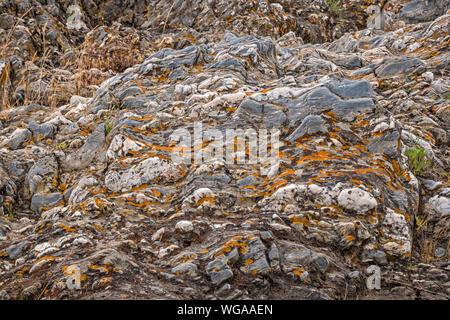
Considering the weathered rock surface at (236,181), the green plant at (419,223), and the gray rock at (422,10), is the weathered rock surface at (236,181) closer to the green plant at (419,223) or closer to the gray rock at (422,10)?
the green plant at (419,223)

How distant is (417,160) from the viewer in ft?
12.9

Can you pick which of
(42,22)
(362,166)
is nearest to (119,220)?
(362,166)

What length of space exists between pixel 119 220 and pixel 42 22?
7591mm

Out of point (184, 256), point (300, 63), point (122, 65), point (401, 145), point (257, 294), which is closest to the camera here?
point (257, 294)

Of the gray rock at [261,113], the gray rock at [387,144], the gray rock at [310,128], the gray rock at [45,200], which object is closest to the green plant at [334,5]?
the gray rock at [261,113]

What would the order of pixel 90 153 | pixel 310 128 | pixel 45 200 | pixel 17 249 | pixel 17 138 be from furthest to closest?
1. pixel 17 138
2. pixel 90 153
3. pixel 45 200
4. pixel 310 128
5. pixel 17 249

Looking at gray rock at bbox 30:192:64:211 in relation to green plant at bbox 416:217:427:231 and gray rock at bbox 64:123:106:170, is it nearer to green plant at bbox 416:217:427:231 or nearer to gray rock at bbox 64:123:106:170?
gray rock at bbox 64:123:106:170

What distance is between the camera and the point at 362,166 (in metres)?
3.61

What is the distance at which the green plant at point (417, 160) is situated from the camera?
3.87m

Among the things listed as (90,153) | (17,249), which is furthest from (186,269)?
(90,153)

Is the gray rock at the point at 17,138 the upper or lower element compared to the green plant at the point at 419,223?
upper

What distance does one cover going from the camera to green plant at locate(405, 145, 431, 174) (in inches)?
152

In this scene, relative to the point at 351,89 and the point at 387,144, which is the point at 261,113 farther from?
the point at 387,144

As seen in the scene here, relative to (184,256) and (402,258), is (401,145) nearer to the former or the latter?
(402,258)
